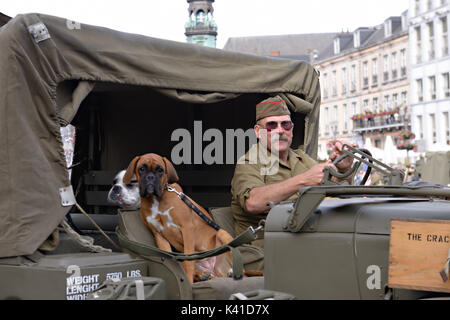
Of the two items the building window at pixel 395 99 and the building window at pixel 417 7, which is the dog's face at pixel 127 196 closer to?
the building window at pixel 417 7

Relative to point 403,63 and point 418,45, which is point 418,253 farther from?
point 403,63

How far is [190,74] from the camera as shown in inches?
249

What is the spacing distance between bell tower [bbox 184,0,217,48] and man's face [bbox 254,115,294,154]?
113 metres

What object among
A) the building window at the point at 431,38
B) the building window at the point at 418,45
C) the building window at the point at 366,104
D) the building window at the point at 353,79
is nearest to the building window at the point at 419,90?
the building window at the point at 418,45

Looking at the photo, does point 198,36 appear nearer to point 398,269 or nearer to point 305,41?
point 305,41

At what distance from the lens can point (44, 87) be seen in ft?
17.4

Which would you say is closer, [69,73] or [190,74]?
[69,73]

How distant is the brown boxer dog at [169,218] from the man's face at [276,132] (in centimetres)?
82

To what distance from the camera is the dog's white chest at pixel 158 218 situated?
6062mm

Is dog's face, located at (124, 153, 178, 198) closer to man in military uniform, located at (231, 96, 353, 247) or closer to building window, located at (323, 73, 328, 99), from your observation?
man in military uniform, located at (231, 96, 353, 247)

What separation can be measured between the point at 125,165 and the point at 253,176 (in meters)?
2.47

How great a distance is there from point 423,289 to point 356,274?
16.1 inches

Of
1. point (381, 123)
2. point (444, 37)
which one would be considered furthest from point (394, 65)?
point (444, 37)
